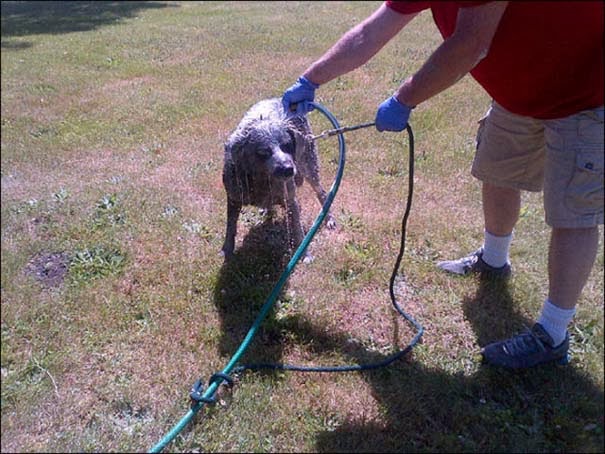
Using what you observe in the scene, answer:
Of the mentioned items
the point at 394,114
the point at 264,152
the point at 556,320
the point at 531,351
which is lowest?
the point at 531,351

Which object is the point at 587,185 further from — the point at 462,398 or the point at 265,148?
the point at 265,148

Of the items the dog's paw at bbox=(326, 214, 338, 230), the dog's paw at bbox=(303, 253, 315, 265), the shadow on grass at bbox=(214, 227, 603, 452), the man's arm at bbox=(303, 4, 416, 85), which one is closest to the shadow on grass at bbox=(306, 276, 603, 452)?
the shadow on grass at bbox=(214, 227, 603, 452)

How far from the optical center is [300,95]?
2895mm

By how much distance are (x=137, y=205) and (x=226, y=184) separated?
93cm

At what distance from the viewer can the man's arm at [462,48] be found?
2.07 meters

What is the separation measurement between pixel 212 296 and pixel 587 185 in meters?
2.13

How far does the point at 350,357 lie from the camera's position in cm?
279

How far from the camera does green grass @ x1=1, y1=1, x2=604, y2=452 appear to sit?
6.76 ft

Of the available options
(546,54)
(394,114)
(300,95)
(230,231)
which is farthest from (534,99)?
(230,231)

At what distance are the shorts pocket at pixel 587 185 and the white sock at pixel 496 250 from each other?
0.98m

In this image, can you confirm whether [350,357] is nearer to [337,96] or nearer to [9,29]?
[9,29]

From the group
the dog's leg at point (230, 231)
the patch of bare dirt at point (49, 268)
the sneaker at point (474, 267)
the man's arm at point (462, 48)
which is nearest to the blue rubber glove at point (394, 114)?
the man's arm at point (462, 48)

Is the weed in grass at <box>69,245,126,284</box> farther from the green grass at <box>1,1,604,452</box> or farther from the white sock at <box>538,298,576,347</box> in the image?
the white sock at <box>538,298,576,347</box>

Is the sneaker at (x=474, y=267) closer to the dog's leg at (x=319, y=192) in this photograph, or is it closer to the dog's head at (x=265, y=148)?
the dog's leg at (x=319, y=192)
